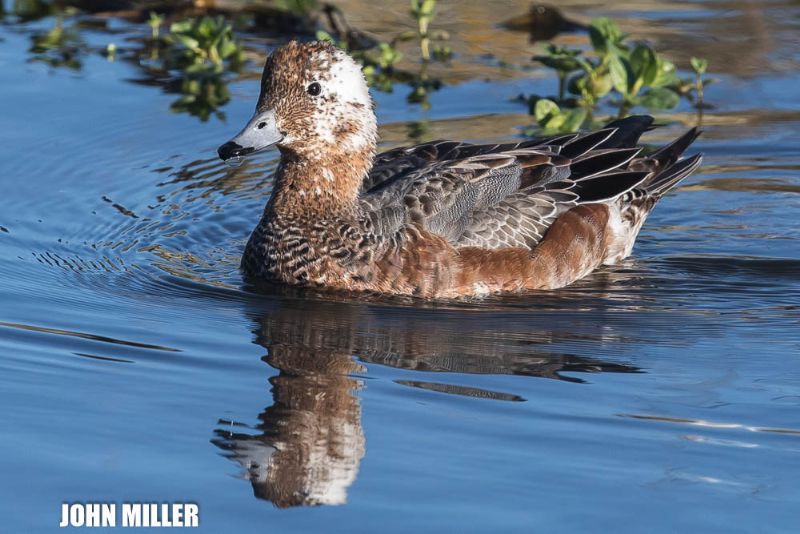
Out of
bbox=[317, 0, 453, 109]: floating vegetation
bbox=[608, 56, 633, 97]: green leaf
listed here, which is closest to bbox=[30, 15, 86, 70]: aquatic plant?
bbox=[317, 0, 453, 109]: floating vegetation

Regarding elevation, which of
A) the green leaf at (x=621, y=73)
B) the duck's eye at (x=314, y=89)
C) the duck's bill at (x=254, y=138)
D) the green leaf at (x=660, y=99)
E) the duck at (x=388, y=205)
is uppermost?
the green leaf at (x=621, y=73)

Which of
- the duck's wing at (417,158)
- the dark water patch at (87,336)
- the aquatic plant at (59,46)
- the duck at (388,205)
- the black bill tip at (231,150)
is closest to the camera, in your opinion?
the dark water patch at (87,336)

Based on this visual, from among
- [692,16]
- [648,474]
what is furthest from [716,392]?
[692,16]

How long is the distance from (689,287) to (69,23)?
6991 mm

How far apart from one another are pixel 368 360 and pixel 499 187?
6.43ft

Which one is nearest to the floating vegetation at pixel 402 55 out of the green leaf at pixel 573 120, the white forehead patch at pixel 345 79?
the green leaf at pixel 573 120

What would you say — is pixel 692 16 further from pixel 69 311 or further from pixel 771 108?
pixel 69 311

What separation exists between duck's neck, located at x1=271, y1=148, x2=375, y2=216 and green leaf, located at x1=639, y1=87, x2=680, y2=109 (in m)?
2.97

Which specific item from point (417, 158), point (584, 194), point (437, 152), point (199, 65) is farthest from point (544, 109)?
point (199, 65)

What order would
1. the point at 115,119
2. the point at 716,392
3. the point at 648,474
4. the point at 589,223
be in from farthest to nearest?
the point at 115,119
the point at 589,223
the point at 716,392
the point at 648,474

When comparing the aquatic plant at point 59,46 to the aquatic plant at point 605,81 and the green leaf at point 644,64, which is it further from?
the green leaf at point 644,64

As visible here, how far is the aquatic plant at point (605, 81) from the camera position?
1016 centimetres

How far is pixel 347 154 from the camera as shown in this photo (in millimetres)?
8039

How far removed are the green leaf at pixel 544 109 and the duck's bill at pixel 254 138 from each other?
2.84 meters
